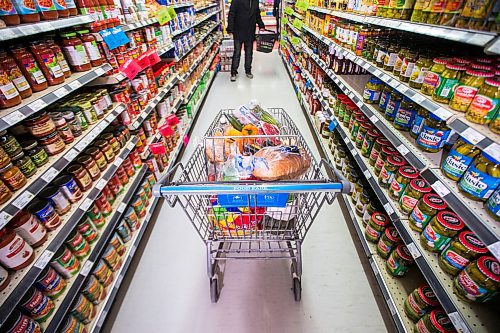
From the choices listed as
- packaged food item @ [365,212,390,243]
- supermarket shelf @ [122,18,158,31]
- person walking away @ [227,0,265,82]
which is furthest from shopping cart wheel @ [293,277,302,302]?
person walking away @ [227,0,265,82]

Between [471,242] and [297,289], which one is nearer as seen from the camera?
[471,242]

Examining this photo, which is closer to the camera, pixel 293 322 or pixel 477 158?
pixel 477 158

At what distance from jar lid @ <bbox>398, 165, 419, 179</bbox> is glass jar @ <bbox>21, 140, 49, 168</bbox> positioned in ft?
5.81

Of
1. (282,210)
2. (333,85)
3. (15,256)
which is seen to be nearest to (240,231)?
(282,210)

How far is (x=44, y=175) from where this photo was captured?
111 centimetres

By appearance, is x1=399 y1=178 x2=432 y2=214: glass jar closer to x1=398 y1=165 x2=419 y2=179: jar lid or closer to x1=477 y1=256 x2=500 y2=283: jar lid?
x1=398 y1=165 x2=419 y2=179: jar lid

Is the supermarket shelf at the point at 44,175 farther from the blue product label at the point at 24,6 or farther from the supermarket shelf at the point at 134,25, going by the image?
the supermarket shelf at the point at 134,25

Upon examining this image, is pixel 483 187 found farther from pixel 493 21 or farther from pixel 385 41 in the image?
pixel 385 41

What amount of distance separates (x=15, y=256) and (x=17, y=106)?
1.94 ft

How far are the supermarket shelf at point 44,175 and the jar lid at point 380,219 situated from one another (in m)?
1.75

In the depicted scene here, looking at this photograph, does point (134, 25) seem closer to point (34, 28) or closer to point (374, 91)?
point (34, 28)

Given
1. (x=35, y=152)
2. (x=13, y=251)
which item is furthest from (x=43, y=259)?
(x=35, y=152)

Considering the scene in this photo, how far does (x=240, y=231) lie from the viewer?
1372mm

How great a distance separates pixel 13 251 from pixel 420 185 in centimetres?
180
